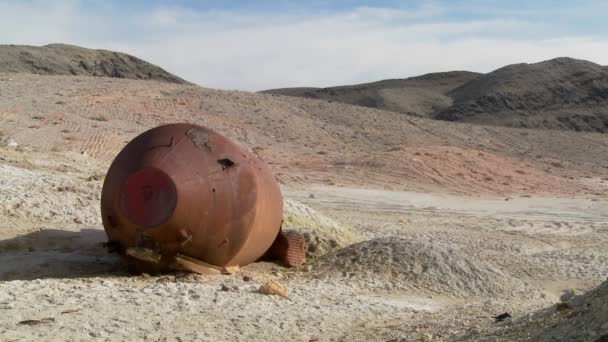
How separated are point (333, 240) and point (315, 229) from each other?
30.8 inches

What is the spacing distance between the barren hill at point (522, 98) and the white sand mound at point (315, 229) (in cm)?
3399

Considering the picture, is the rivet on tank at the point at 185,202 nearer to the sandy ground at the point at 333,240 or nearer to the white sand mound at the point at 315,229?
the sandy ground at the point at 333,240

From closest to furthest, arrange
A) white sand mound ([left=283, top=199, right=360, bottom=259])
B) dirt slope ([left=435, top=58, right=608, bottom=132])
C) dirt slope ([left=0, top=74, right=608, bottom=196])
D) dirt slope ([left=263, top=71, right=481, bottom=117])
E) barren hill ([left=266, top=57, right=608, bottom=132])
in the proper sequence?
1. white sand mound ([left=283, top=199, right=360, bottom=259])
2. dirt slope ([left=0, top=74, right=608, bottom=196])
3. dirt slope ([left=435, top=58, right=608, bottom=132])
4. barren hill ([left=266, top=57, right=608, bottom=132])
5. dirt slope ([left=263, top=71, right=481, bottom=117])

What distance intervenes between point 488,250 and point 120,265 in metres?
6.40

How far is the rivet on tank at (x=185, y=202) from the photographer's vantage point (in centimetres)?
814

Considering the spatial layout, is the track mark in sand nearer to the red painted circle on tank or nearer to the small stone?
the small stone

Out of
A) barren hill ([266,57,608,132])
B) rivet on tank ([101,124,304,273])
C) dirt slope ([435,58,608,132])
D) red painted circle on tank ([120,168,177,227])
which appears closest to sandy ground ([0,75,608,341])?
rivet on tank ([101,124,304,273])

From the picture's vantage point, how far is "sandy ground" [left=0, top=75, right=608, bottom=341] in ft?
22.5

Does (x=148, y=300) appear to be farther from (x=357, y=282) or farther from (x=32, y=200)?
(x=32, y=200)

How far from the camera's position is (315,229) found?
11727 mm

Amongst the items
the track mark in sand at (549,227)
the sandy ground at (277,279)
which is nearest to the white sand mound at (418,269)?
the sandy ground at (277,279)

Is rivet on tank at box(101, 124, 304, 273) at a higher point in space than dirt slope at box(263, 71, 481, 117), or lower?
lower

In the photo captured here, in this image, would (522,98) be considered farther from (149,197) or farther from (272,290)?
(149,197)

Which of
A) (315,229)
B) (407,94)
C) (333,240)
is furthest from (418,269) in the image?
(407,94)
